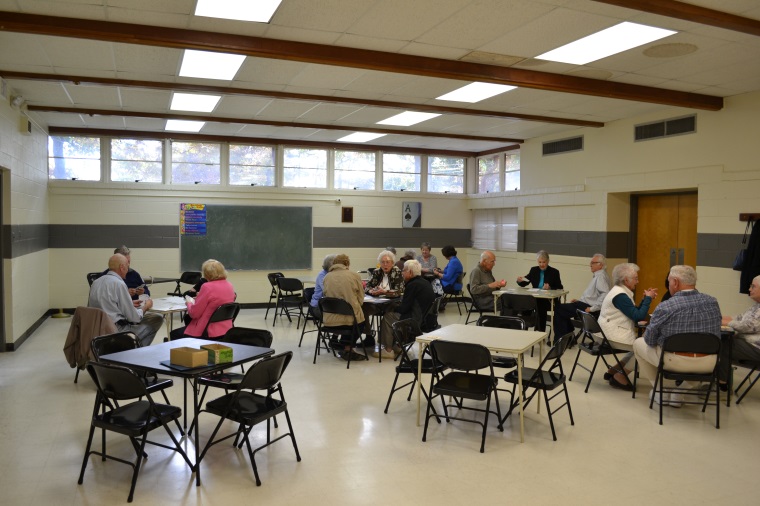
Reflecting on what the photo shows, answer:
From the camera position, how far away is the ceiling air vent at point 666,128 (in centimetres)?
711

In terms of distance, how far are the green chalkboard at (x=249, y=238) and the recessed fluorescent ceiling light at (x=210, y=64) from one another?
4526mm

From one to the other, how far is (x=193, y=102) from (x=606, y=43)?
4875 millimetres

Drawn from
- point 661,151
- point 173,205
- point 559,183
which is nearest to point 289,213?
point 173,205

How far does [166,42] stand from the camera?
4.47 metres

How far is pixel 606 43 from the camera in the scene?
15.7 feet

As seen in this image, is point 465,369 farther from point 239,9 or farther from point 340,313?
point 239,9

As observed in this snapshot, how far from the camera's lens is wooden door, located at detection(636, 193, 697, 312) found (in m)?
7.53

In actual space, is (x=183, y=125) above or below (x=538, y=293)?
above

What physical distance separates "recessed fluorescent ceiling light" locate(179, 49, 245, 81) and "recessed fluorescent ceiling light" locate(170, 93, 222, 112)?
3.62ft

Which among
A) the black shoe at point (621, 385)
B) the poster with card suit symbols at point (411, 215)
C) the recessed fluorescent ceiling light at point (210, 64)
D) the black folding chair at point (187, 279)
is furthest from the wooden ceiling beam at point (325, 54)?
the poster with card suit symbols at point (411, 215)

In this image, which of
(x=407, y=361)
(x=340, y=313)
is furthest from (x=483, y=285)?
(x=407, y=361)

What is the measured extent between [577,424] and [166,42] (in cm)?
427

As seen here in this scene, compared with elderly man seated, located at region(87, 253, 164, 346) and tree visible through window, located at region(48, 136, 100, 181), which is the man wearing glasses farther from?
tree visible through window, located at region(48, 136, 100, 181)

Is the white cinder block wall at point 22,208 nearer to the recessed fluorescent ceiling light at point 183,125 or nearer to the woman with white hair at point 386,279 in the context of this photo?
the recessed fluorescent ceiling light at point 183,125
